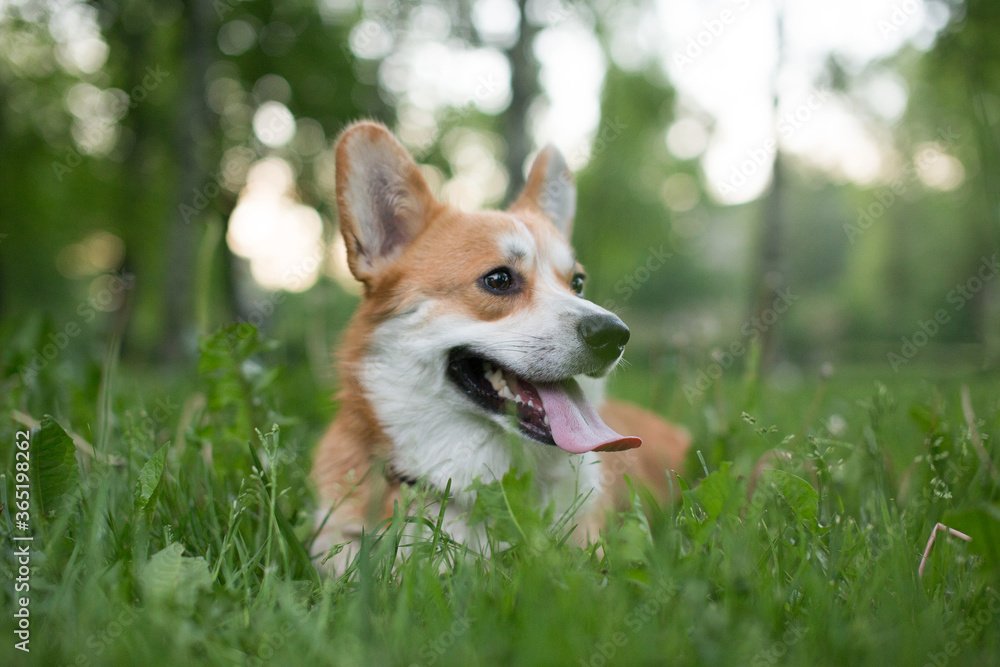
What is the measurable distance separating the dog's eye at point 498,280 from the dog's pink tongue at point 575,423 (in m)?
0.42

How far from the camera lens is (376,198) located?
245 centimetres

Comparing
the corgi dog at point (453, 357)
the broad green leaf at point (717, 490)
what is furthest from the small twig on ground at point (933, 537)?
the corgi dog at point (453, 357)

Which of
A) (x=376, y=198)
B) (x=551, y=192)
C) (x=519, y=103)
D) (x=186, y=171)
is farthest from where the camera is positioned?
(x=186, y=171)

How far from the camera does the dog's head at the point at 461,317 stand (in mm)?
1991

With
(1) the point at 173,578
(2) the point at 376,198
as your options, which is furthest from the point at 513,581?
(2) the point at 376,198

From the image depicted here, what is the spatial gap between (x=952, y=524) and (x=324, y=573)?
58.0 inches

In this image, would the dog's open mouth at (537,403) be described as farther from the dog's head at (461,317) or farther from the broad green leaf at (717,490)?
the broad green leaf at (717,490)

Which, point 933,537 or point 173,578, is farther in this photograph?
point 933,537

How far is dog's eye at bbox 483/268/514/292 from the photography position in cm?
227

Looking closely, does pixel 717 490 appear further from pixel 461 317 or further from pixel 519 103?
pixel 519 103

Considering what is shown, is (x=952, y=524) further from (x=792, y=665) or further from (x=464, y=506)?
(x=464, y=506)

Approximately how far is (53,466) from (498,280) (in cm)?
145

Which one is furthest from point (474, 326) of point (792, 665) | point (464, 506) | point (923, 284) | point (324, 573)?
point (923, 284)

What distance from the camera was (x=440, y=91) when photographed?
45.4 ft
